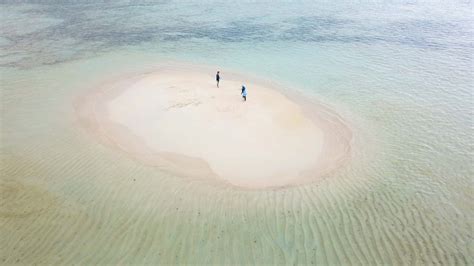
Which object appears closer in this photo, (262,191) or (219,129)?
(262,191)

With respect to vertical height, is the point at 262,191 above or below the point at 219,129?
below

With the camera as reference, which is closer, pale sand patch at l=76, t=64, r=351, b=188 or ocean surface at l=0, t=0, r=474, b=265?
ocean surface at l=0, t=0, r=474, b=265

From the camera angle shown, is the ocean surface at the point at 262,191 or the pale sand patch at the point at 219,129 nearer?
the ocean surface at the point at 262,191

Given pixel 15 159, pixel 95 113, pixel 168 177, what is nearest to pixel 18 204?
pixel 15 159

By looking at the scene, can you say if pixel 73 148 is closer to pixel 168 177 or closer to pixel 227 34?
pixel 168 177
